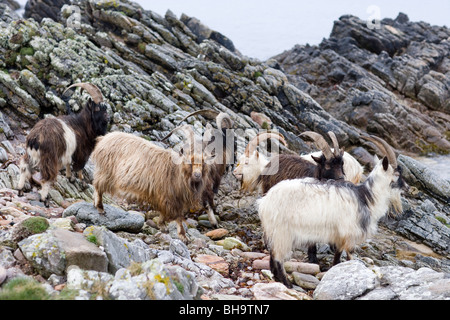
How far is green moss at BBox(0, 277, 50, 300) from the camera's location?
156 inches

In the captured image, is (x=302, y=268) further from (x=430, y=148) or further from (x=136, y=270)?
(x=430, y=148)

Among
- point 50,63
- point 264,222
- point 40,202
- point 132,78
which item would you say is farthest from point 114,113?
point 264,222

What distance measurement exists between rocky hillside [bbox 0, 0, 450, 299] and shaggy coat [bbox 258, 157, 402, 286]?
68 centimetres

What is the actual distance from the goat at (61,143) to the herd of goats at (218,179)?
0.07 ft

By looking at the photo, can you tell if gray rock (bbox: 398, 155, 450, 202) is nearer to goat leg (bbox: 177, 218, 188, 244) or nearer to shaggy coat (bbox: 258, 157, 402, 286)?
shaggy coat (bbox: 258, 157, 402, 286)

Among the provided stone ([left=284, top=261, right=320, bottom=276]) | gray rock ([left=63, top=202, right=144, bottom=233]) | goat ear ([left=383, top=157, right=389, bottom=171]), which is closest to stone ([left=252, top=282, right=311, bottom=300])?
stone ([left=284, top=261, right=320, bottom=276])

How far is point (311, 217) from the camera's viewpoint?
610 cm

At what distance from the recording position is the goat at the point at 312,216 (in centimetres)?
609

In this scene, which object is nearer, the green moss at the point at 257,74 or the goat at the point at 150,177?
the goat at the point at 150,177

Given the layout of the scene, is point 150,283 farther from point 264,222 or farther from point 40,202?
point 40,202

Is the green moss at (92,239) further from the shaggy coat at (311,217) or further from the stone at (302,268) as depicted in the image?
the stone at (302,268)

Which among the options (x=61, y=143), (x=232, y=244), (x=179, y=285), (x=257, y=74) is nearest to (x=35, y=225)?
(x=179, y=285)

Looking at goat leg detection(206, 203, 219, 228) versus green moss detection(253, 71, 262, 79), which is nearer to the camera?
goat leg detection(206, 203, 219, 228)

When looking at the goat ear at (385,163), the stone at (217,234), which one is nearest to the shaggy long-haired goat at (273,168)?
the stone at (217,234)
